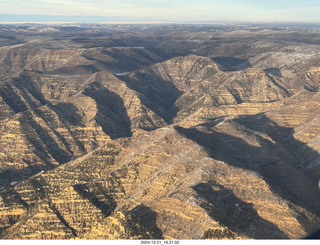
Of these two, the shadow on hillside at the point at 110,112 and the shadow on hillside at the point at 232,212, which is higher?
the shadow on hillside at the point at 232,212

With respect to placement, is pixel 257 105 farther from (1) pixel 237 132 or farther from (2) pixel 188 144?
(2) pixel 188 144

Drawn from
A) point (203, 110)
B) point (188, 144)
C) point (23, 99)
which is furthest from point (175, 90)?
point (188, 144)

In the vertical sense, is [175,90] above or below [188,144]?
below

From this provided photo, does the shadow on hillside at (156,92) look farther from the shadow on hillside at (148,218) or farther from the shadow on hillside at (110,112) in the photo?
the shadow on hillside at (148,218)

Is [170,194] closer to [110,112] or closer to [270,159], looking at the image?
[270,159]

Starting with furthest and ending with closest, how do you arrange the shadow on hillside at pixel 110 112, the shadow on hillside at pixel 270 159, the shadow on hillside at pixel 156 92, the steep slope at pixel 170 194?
the shadow on hillside at pixel 156 92
the shadow on hillside at pixel 110 112
the shadow on hillside at pixel 270 159
the steep slope at pixel 170 194

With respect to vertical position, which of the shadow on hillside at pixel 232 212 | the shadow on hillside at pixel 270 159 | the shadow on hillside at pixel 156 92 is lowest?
the shadow on hillside at pixel 156 92

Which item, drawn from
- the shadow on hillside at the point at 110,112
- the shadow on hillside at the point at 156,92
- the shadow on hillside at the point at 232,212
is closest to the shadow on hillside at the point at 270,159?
the shadow on hillside at the point at 232,212

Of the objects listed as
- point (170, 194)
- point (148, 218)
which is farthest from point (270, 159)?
point (148, 218)
